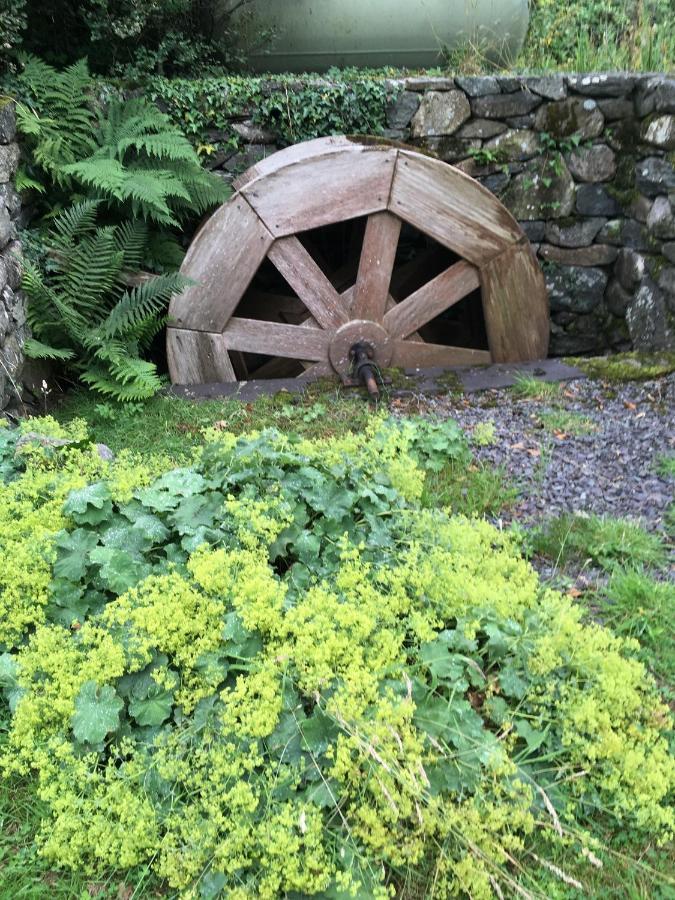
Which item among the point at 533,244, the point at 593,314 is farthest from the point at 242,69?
the point at 593,314

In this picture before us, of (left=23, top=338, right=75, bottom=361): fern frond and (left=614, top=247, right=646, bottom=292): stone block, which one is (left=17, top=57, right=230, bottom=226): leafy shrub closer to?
(left=23, top=338, right=75, bottom=361): fern frond

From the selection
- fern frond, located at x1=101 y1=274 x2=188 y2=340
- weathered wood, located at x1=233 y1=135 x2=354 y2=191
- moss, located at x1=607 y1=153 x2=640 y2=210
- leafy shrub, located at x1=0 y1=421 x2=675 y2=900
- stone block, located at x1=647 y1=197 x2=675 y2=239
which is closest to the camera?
leafy shrub, located at x1=0 y1=421 x2=675 y2=900

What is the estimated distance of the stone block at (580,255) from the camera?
188 inches

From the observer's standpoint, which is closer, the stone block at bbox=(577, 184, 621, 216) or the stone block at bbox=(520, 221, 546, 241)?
the stone block at bbox=(577, 184, 621, 216)

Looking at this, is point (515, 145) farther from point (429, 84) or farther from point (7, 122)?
point (7, 122)

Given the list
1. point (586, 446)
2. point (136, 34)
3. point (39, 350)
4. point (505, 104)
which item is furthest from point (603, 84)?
point (39, 350)

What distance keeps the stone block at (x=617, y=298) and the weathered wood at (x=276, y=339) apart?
214 cm

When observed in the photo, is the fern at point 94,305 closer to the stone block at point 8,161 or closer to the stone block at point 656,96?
the stone block at point 8,161

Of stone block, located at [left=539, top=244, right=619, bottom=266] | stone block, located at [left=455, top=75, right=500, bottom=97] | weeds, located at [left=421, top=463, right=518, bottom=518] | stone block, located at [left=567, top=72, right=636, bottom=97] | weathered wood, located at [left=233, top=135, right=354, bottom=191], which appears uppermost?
stone block, located at [left=455, top=75, right=500, bottom=97]

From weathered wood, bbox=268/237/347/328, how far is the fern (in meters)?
0.70

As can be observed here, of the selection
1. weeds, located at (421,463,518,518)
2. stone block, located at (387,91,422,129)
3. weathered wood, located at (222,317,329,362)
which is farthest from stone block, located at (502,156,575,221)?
weeds, located at (421,463,518,518)

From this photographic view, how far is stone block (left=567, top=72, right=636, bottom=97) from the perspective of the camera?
14.4 ft

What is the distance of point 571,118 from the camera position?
4.48 m

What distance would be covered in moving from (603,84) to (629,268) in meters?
1.21
